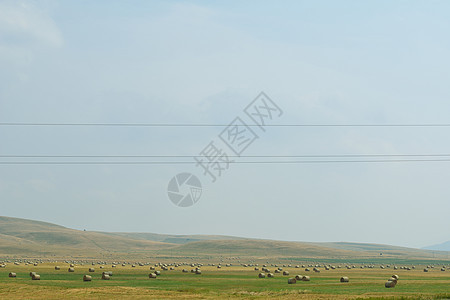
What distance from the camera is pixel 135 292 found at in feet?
177

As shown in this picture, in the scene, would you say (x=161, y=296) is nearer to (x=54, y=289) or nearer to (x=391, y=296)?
(x=54, y=289)

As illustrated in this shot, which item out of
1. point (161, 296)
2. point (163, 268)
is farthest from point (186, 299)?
point (163, 268)

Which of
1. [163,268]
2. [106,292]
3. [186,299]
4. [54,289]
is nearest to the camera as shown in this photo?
[186,299]

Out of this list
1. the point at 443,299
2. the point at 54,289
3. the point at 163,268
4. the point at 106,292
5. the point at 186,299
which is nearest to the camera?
the point at 443,299

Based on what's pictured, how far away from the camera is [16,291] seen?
184ft

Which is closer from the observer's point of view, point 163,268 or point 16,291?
point 16,291

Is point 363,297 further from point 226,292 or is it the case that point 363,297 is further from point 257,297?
point 226,292

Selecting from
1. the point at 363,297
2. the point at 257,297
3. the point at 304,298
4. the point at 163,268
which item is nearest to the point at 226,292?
the point at 257,297

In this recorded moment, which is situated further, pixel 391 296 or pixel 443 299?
pixel 391 296

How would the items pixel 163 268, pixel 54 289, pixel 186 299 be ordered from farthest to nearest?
pixel 163 268 < pixel 54 289 < pixel 186 299

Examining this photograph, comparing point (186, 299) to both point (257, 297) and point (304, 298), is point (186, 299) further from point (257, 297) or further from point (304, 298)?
point (304, 298)

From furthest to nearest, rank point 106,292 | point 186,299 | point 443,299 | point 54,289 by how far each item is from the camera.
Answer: point 54,289
point 106,292
point 186,299
point 443,299

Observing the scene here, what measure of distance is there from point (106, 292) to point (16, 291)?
31.8ft

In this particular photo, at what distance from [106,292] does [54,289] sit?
7.10 m
